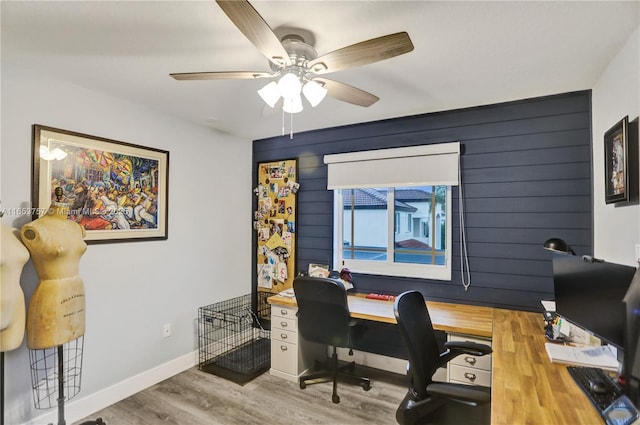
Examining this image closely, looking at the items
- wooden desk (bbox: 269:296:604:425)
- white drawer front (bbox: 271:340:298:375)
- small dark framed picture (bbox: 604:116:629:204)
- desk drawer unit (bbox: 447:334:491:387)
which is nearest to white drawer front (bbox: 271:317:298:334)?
white drawer front (bbox: 271:340:298:375)

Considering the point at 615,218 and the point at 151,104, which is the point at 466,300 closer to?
the point at 615,218

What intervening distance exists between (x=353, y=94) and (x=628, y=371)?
5.57ft

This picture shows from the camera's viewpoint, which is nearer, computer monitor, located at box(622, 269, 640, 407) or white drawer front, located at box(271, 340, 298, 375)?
computer monitor, located at box(622, 269, 640, 407)

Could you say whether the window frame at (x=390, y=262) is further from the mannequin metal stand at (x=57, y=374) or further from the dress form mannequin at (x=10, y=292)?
the dress form mannequin at (x=10, y=292)

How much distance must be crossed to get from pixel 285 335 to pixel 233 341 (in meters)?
0.93

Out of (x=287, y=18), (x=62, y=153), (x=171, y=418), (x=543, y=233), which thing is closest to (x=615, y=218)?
(x=543, y=233)

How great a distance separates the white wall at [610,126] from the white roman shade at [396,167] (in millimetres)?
927

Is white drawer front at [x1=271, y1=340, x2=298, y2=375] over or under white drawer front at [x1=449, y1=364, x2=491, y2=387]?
under

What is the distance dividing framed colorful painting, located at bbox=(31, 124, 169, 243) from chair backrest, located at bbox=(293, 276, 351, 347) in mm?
1429

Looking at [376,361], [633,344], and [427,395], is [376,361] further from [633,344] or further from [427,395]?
[633,344]

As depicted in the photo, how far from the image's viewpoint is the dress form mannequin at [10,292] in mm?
1709

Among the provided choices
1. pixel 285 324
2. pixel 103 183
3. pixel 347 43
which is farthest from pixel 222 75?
pixel 285 324

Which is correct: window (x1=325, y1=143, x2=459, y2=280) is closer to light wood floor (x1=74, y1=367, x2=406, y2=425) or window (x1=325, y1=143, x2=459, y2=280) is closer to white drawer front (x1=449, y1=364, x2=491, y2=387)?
white drawer front (x1=449, y1=364, x2=491, y2=387)

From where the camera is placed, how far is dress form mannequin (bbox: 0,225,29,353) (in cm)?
171
